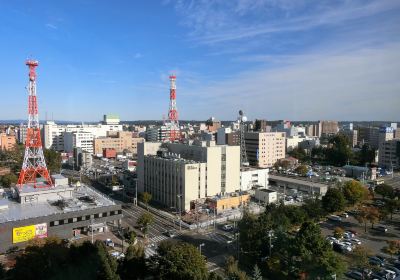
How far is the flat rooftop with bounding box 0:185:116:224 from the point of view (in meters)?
14.6

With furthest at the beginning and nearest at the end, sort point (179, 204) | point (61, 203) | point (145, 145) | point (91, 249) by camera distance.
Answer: point (145, 145) < point (179, 204) < point (61, 203) < point (91, 249)

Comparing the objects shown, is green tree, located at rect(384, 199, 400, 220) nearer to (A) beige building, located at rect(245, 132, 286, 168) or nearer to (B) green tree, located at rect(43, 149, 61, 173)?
(A) beige building, located at rect(245, 132, 286, 168)

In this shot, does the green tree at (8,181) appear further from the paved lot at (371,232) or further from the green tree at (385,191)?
the green tree at (385,191)

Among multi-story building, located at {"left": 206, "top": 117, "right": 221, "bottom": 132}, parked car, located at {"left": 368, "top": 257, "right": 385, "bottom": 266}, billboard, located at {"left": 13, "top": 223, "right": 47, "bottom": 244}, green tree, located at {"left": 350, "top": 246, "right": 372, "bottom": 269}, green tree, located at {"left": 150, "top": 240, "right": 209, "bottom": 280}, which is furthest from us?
multi-story building, located at {"left": 206, "top": 117, "right": 221, "bottom": 132}

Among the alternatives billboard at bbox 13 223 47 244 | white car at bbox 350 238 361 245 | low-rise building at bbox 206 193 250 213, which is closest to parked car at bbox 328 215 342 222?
white car at bbox 350 238 361 245

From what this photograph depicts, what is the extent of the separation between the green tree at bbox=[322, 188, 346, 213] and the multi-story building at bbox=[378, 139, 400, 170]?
2285cm

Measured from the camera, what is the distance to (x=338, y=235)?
14.8 meters

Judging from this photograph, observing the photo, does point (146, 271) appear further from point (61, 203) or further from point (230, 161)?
point (230, 161)

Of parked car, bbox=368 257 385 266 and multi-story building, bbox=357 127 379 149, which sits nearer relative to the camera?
parked car, bbox=368 257 385 266

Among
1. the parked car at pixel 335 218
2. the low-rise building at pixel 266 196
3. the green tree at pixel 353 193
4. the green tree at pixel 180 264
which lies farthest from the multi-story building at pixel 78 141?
the green tree at pixel 180 264

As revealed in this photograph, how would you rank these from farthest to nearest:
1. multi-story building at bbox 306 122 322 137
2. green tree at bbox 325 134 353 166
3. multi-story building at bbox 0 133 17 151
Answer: multi-story building at bbox 306 122 322 137
multi-story building at bbox 0 133 17 151
green tree at bbox 325 134 353 166

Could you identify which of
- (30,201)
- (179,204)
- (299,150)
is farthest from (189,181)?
(299,150)

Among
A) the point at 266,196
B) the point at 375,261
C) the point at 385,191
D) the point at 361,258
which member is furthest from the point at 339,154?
the point at 361,258

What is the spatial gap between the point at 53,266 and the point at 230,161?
14.3 metres
